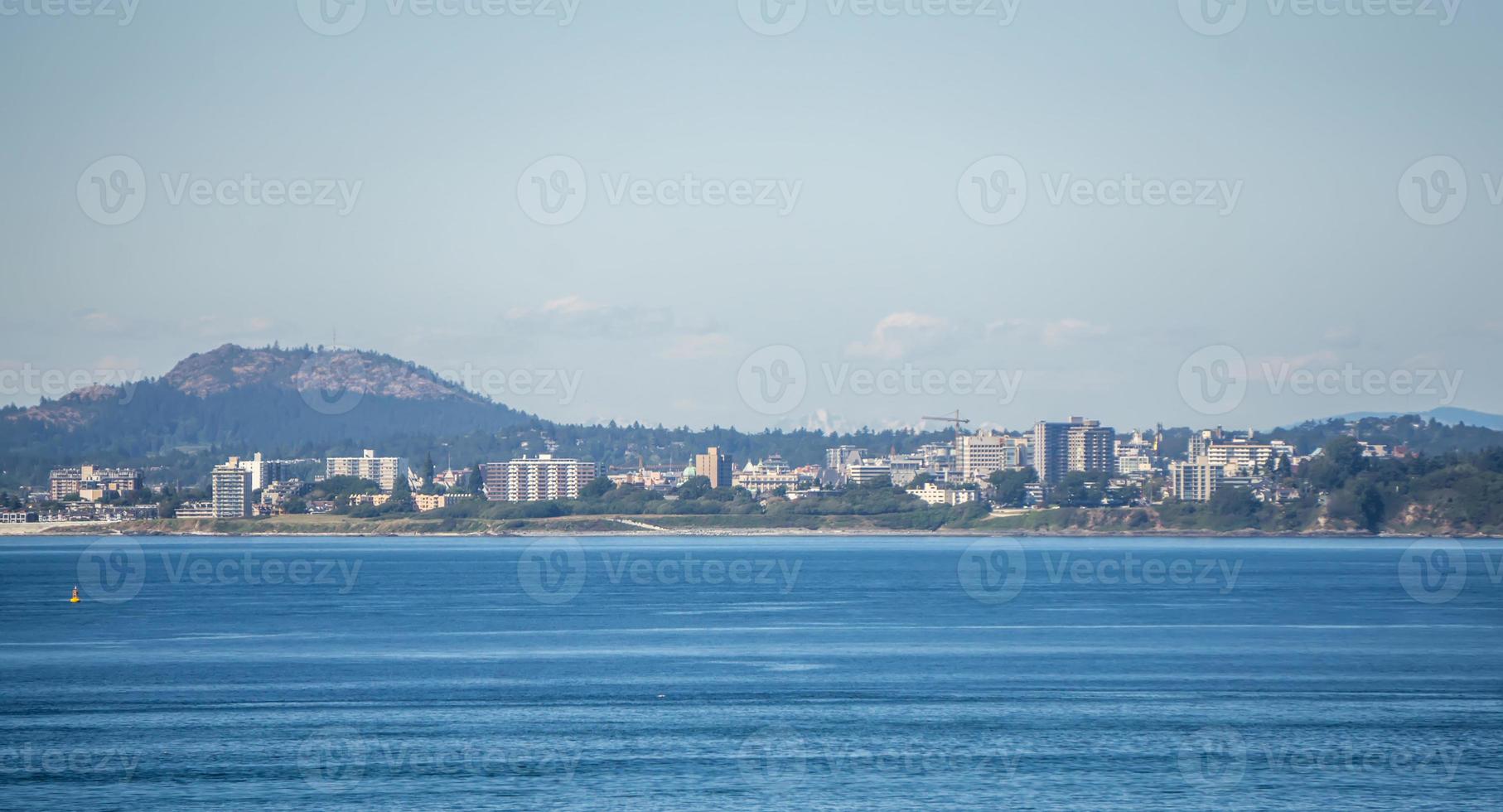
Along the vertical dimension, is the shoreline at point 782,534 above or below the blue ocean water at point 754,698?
below

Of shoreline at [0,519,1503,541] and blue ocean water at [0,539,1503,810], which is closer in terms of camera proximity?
blue ocean water at [0,539,1503,810]

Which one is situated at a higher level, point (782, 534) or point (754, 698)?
point (754, 698)

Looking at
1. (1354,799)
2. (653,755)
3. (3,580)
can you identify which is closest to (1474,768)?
(1354,799)

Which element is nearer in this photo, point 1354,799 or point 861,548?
point 1354,799

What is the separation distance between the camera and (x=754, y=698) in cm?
3997

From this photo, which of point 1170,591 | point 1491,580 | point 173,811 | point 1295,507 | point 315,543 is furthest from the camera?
point 315,543

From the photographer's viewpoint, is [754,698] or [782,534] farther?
[782,534]

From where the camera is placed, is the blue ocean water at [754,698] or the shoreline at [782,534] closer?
the blue ocean water at [754,698]

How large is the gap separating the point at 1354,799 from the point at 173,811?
871 inches

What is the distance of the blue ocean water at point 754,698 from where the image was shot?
2933cm

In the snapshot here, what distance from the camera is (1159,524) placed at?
177625 mm

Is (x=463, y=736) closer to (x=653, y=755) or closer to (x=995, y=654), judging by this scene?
(x=653, y=755)

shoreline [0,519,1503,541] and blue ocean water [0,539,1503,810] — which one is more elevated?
blue ocean water [0,539,1503,810]

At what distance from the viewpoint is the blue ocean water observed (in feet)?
96.2
